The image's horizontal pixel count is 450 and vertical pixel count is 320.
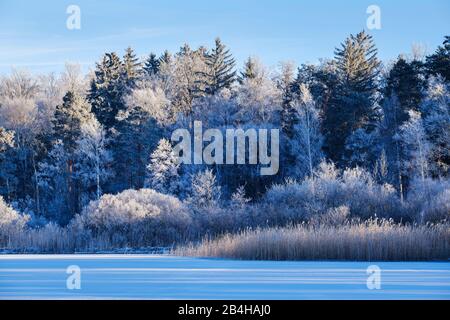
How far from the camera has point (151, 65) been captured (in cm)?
3994

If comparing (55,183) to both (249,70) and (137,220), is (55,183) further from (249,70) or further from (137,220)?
(137,220)

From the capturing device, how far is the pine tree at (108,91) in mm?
35000

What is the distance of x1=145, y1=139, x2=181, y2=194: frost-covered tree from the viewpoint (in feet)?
111

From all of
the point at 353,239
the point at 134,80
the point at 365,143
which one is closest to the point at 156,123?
the point at 134,80

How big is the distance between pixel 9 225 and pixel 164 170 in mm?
11671

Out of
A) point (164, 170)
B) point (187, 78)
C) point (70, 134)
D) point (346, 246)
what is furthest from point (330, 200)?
point (70, 134)

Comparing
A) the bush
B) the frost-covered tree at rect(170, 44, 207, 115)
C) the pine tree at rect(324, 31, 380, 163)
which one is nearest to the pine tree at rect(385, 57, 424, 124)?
the pine tree at rect(324, 31, 380, 163)

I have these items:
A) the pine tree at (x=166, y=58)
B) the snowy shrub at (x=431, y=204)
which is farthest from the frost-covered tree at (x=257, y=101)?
the snowy shrub at (x=431, y=204)

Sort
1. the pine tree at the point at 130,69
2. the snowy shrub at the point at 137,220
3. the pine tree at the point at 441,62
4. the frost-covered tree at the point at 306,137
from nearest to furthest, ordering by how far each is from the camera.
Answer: the snowy shrub at the point at 137,220 → the pine tree at the point at 441,62 → the frost-covered tree at the point at 306,137 → the pine tree at the point at 130,69

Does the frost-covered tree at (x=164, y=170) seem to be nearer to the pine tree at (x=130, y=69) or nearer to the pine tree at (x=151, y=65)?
→ the pine tree at (x=130, y=69)

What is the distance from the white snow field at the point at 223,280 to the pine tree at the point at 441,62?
18040 millimetres

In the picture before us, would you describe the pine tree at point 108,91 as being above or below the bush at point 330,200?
above

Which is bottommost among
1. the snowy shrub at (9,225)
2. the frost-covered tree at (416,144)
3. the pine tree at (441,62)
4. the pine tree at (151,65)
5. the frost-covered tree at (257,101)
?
the snowy shrub at (9,225)

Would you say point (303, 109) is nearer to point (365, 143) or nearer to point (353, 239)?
point (365, 143)
